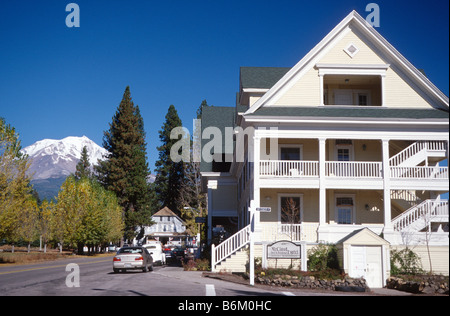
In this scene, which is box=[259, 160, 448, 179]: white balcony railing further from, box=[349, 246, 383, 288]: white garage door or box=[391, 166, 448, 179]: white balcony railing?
box=[349, 246, 383, 288]: white garage door

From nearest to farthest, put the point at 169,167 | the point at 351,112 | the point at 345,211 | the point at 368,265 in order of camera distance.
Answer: the point at 368,265
the point at 351,112
the point at 345,211
the point at 169,167

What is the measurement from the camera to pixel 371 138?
25.8 meters

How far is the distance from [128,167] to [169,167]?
1583 cm

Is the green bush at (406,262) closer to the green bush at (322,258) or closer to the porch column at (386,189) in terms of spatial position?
the porch column at (386,189)

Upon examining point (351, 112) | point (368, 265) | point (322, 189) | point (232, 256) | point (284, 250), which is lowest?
point (368, 265)

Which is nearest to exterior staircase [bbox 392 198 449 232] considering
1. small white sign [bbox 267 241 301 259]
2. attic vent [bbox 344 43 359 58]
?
small white sign [bbox 267 241 301 259]

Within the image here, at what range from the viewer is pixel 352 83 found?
29172 millimetres

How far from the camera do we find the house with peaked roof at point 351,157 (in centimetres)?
2450

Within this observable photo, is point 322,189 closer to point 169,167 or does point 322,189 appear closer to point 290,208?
point 290,208

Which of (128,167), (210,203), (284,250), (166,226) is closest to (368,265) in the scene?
(284,250)

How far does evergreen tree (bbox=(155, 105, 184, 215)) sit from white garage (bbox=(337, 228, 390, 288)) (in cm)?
7117
